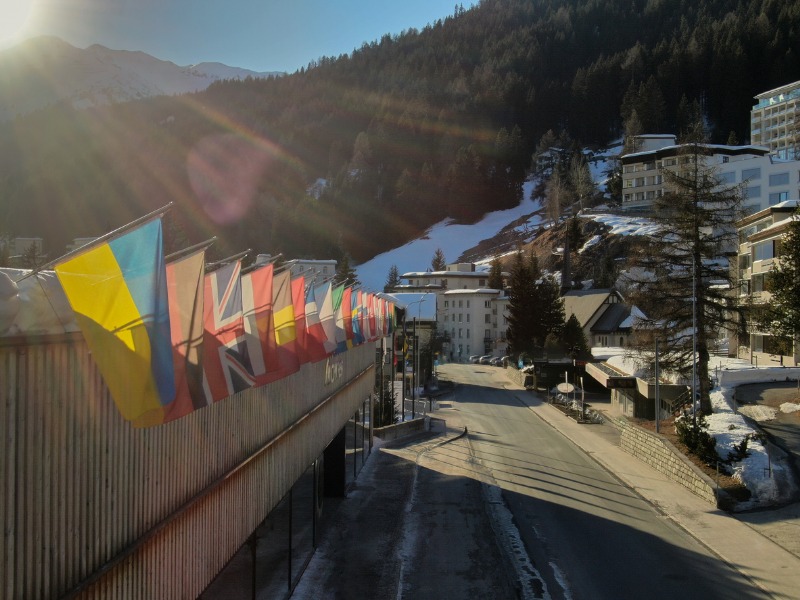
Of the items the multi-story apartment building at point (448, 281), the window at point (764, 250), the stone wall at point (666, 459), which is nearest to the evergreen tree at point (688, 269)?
the stone wall at point (666, 459)

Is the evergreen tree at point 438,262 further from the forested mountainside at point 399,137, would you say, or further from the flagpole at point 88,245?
the flagpole at point 88,245

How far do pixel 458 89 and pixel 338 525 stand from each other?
17219 centimetres

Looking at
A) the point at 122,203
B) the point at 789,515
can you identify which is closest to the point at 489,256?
the point at 122,203

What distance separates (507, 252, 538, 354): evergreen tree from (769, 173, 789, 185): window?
134 feet

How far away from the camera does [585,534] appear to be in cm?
1858

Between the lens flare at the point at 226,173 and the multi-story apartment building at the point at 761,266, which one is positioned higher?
the lens flare at the point at 226,173

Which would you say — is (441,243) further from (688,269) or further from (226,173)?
(688,269)

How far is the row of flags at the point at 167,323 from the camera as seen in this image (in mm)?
5141

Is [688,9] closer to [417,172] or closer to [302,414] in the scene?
[417,172]

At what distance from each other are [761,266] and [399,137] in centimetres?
13372

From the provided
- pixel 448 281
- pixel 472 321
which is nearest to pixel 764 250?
pixel 472 321

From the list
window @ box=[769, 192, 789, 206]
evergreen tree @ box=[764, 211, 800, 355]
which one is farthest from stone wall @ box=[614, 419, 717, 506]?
window @ box=[769, 192, 789, 206]

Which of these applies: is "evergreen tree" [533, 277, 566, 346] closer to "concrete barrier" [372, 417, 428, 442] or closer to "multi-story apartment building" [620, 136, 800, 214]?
"multi-story apartment building" [620, 136, 800, 214]

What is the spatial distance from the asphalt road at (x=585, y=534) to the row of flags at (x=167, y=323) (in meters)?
9.36
